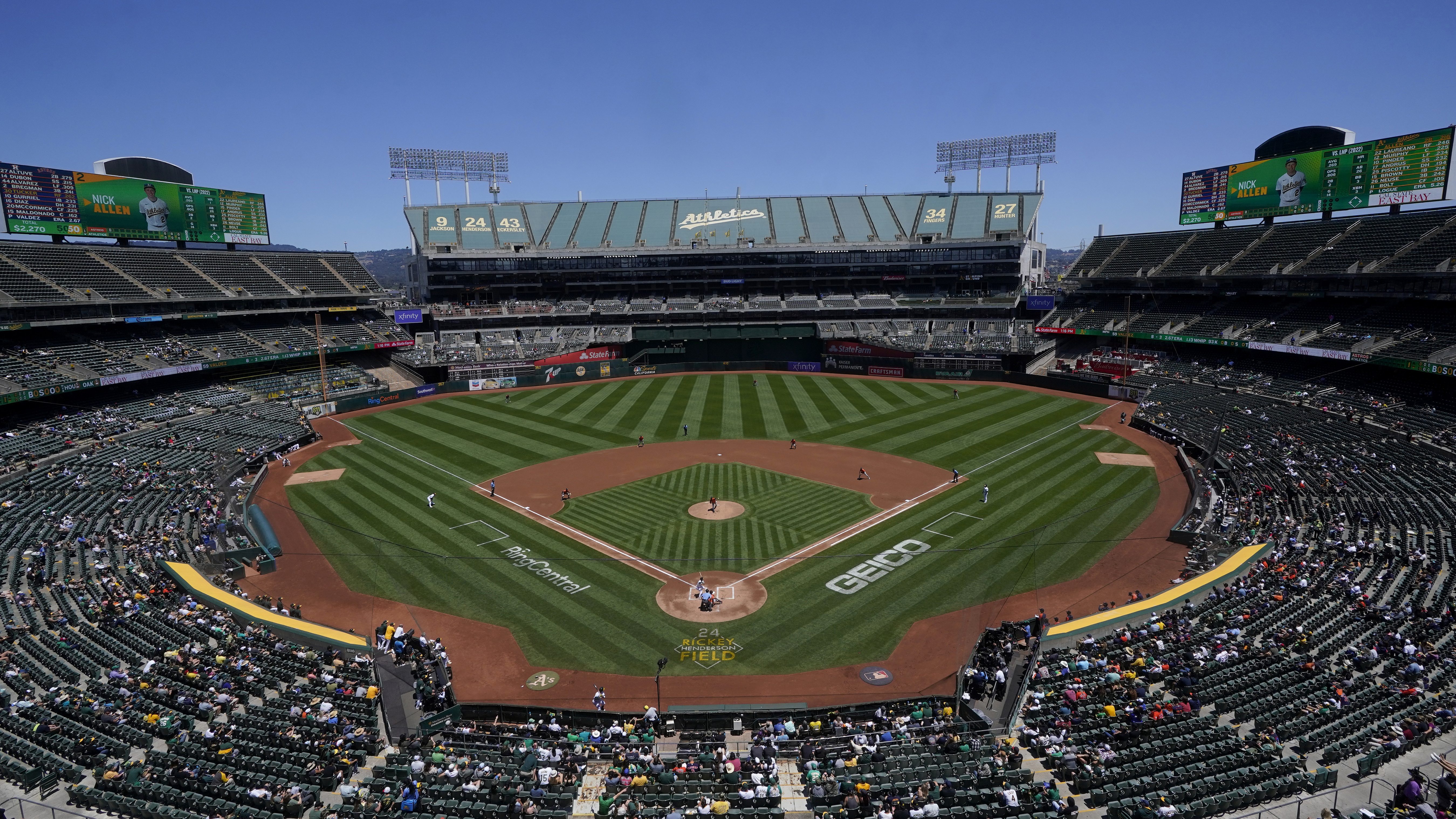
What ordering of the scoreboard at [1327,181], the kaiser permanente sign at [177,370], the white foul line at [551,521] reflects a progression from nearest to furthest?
1. the white foul line at [551,521]
2. the kaiser permanente sign at [177,370]
3. the scoreboard at [1327,181]

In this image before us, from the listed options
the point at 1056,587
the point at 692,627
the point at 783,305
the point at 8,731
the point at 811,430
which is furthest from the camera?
the point at 783,305

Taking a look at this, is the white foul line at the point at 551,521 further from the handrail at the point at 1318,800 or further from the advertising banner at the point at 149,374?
the handrail at the point at 1318,800

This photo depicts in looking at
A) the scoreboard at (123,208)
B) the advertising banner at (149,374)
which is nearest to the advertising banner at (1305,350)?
the advertising banner at (149,374)

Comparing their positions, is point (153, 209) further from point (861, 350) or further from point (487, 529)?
point (861, 350)

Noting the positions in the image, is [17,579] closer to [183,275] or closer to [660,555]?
[660,555]

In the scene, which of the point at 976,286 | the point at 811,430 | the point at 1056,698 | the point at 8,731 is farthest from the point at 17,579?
the point at 976,286

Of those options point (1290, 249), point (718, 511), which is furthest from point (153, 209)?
point (1290, 249)
